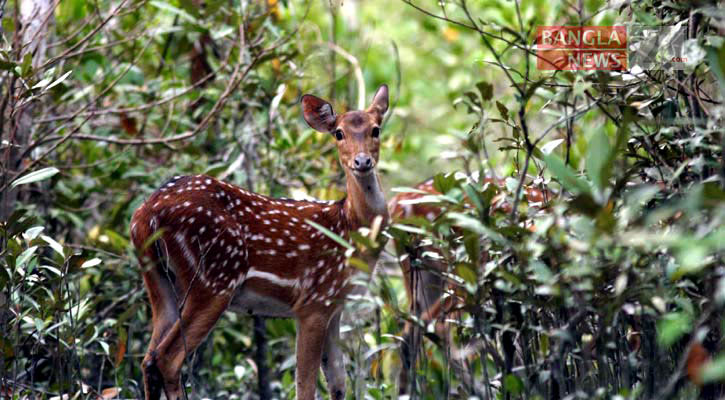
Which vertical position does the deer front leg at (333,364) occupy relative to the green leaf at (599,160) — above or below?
below

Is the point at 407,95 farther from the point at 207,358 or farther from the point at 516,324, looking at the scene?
the point at 516,324

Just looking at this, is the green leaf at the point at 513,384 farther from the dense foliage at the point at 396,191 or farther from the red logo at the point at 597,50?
the red logo at the point at 597,50

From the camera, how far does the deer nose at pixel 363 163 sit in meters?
4.98

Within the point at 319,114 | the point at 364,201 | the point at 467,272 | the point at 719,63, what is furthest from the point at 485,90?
the point at 319,114

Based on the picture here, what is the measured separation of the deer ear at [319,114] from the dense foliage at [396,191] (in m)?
0.43

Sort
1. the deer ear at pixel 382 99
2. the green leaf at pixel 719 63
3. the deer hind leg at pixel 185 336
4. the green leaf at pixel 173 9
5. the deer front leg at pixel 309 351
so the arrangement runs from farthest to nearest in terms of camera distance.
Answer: the green leaf at pixel 173 9 < the deer ear at pixel 382 99 < the deer front leg at pixel 309 351 < the deer hind leg at pixel 185 336 < the green leaf at pixel 719 63

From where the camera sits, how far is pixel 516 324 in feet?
11.7

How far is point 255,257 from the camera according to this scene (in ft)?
16.3

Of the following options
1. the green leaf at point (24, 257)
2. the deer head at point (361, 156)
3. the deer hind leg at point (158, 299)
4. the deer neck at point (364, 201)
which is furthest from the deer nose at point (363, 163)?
the green leaf at point (24, 257)

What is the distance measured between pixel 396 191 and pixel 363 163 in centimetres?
94

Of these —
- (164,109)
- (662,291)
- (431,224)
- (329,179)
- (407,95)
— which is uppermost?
(407,95)

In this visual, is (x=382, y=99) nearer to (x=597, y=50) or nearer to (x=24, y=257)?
(x=597, y=50)

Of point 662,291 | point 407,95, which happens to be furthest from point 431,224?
point 407,95

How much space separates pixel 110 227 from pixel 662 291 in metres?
4.32
